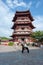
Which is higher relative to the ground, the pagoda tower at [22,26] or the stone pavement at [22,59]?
the pagoda tower at [22,26]

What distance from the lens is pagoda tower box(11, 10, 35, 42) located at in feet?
155

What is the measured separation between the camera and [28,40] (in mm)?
47219

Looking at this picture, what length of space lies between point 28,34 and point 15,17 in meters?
7.47

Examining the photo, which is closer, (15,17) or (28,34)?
(28,34)

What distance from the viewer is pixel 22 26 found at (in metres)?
48.4

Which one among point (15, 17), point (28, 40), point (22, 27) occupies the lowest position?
point (28, 40)

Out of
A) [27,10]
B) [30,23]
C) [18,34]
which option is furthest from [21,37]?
[27,10]

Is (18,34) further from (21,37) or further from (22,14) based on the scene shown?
(22,14)

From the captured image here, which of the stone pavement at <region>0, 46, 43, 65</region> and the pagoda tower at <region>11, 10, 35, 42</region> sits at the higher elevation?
the pagoda tower at <region>11, 10, 35, 42</region>

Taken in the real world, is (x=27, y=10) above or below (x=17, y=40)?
above

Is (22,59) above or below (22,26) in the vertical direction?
below

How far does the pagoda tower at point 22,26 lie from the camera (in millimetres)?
47278

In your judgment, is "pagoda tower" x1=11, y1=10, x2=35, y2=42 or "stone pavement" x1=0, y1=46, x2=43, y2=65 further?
"pagoda tower" x1=11, y1=10, x2=35, y2=42

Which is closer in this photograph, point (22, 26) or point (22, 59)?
point (22, 59)
